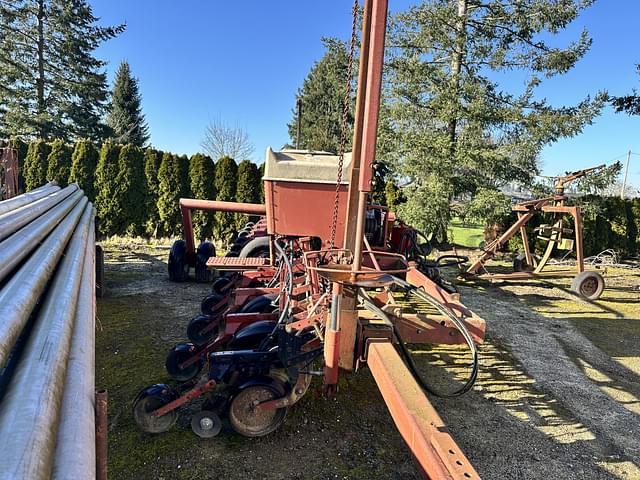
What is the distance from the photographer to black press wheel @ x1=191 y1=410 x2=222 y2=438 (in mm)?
2592

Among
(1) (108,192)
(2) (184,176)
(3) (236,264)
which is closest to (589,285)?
(3) (236,264)

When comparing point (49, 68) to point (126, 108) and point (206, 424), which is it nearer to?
point (126, 108)

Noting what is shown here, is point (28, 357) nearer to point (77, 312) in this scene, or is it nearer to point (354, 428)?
point (77, 312)

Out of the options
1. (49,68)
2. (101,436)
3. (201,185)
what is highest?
(49,68)

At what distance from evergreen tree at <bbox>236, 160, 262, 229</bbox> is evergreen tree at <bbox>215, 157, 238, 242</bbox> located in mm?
171

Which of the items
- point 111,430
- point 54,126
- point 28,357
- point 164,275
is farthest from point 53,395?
point 54,126

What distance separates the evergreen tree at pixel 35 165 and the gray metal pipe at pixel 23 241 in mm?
8819

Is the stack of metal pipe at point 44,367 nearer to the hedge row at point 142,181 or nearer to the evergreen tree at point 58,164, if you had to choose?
the hedge row at point 142,181

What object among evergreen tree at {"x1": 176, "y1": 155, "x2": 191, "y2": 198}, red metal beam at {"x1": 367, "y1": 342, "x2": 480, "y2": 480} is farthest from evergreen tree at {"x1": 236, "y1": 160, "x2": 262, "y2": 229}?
red metal beam at {"x1": 367, "y1": 342, "x2": 480, "y2": 480}

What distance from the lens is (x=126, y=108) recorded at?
1096 inches

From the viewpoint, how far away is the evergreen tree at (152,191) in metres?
11.3

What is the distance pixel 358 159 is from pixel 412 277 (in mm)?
1558

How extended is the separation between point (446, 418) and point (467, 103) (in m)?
9.47

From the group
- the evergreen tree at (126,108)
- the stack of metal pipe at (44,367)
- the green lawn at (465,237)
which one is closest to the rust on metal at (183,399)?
the stack of metal pipe at (44,367)
